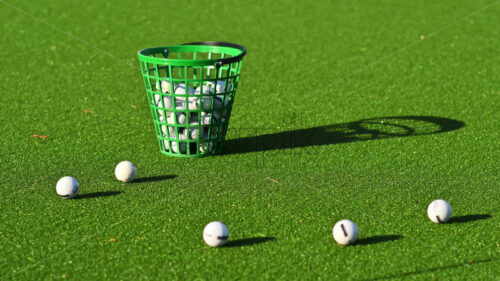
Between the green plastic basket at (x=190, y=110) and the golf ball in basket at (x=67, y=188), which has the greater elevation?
the green plastic basket at (x=190, y=110)

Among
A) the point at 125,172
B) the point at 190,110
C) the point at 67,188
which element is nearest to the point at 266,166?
the point at 190,110

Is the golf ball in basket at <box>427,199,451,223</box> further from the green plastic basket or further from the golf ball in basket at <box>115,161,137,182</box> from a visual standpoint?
the golf ball in basket at <box>115,161,137,182</box>

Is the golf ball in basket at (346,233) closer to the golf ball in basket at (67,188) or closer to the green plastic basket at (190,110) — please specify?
the green plastic basket at (190,110)

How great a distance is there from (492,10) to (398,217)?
8494 millimetres

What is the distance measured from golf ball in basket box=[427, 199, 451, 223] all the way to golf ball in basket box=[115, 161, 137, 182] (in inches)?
86.8

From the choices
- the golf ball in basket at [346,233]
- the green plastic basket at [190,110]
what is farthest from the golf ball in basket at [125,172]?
the golf ball in basket at [346,233]

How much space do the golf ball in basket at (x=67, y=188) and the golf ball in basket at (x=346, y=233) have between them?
191cm

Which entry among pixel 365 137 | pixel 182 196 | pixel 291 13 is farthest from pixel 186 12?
pixel 182 196

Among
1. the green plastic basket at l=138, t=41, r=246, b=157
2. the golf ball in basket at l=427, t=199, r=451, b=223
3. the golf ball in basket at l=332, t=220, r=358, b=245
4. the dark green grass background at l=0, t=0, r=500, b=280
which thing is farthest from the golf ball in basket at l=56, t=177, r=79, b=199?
the golf ball in basket at l=427, t=199, r=451, b=223

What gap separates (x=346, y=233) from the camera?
3.69 meters

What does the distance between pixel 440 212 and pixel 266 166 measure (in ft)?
5.04

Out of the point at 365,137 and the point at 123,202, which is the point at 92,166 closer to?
the point at 123,202

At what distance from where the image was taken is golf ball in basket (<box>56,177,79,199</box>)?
170 inches

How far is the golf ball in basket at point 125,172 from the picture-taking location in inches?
181
